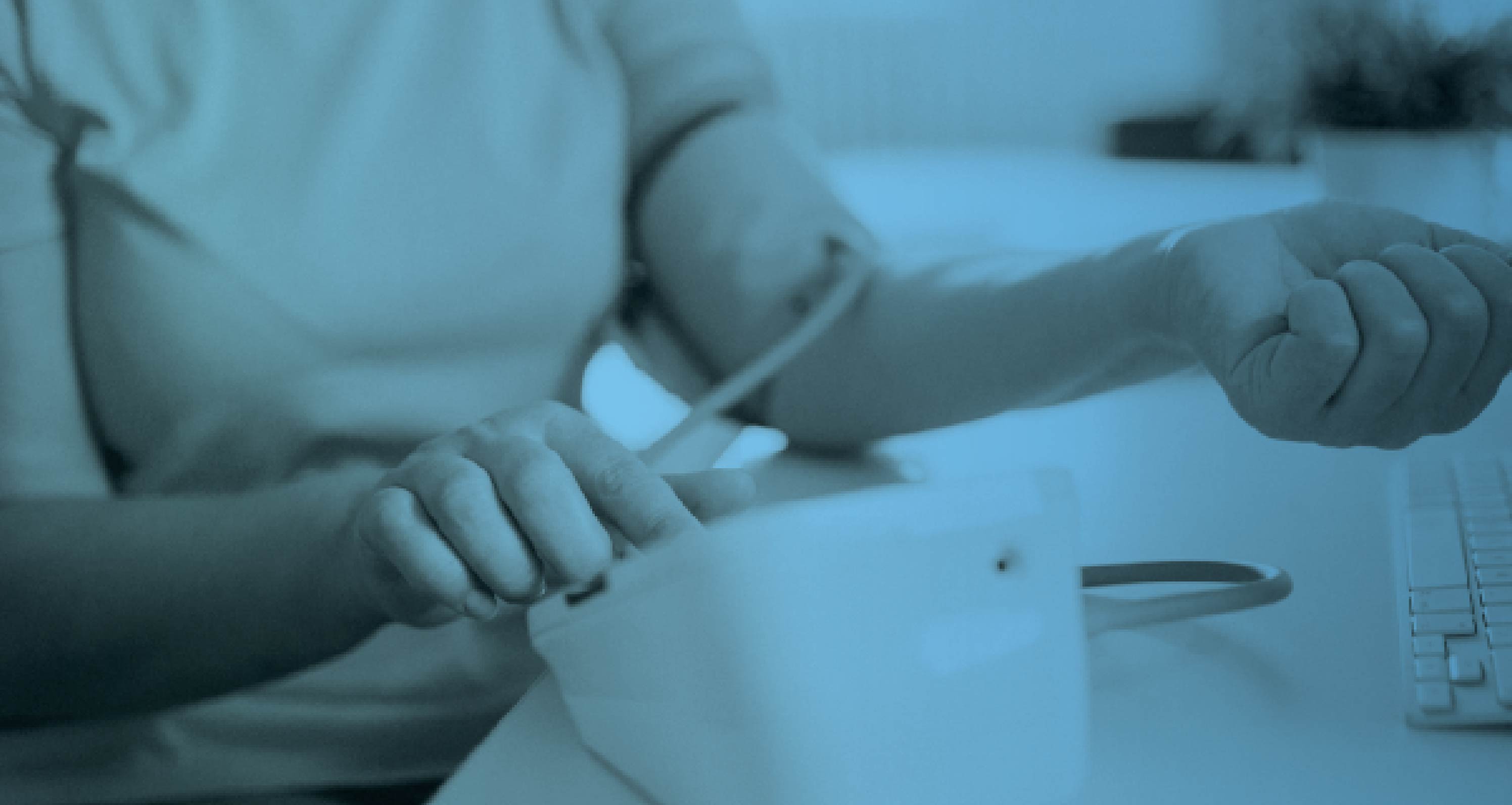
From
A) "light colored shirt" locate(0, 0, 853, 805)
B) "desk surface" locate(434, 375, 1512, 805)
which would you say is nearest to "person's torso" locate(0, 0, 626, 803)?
"light colored shirt" locate(0, 0, 853, 805)

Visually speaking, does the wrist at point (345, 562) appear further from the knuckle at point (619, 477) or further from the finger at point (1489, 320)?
the finger at point (1489, 320)

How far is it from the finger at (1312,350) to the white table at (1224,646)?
0.08 m

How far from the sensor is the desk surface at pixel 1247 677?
300mm

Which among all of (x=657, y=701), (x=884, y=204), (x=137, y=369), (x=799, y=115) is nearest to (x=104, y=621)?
(x=137, y=369)

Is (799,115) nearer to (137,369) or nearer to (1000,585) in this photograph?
(137,369)

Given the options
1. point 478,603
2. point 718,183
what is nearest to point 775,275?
point 718,183

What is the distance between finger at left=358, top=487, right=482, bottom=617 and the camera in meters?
0.31

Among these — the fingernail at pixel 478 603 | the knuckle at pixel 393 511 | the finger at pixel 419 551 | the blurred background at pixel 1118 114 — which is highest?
the blurred background at pixel 1118 114

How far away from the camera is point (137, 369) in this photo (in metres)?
0.48

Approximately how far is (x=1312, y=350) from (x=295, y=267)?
1.25 feet

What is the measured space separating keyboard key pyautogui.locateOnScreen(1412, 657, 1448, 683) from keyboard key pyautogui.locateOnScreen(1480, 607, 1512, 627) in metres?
0.02

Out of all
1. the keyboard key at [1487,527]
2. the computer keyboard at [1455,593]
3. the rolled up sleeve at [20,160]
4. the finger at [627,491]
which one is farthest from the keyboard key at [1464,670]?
the rolled up sleeve at [20,160]

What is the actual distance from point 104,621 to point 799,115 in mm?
1976

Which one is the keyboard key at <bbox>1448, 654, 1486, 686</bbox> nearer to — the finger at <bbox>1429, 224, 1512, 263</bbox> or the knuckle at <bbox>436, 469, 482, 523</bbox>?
the finger at <bbox>1429, 224, 1512, 263</bbox>
